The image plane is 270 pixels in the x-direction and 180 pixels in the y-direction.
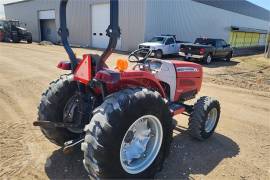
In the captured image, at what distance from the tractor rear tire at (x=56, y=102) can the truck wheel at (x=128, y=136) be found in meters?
1.04

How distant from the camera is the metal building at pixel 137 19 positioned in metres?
22.6

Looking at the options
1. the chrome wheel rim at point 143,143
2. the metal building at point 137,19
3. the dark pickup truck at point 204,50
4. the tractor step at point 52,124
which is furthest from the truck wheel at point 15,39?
the chrome wheel rim at point 143,143

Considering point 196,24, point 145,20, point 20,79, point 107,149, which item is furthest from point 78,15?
point 107,149

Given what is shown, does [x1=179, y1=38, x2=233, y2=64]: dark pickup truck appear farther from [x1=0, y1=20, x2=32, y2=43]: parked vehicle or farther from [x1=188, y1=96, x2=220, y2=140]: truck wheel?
[x1=0, y1=20, x2=32, y2=43]: parked vehicle

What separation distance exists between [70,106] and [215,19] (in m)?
32.2

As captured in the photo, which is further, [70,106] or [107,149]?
[70,106]

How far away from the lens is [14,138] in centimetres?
440

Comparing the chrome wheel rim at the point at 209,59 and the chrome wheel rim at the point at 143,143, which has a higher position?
the chrome wheel rim at the point at 143,143

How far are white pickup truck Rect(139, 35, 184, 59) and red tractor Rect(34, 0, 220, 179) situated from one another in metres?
14.5

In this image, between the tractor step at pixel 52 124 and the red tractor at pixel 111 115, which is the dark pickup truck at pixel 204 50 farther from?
the tractor step at pixel 52 124

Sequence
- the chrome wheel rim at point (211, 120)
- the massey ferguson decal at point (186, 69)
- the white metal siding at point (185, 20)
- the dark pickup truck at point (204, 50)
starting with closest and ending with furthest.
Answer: the massey ferguson decal at point (186, 69) → the chrome wheel rim at point (211, 120) → the dark pickup truck at point (204, 50) → the white metal siding at point (185, 20)

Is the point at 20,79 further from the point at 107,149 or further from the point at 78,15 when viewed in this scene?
the point at 78,15

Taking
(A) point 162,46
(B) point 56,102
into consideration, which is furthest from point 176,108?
(A) point 162,46

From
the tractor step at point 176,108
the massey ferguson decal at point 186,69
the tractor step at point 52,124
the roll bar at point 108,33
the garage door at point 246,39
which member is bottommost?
the garage door at point 246,39
